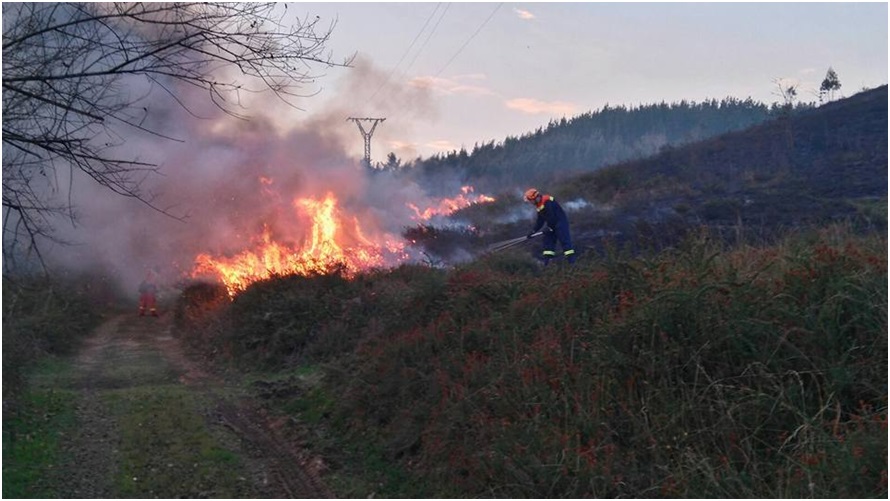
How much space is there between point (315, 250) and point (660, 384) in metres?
13.7

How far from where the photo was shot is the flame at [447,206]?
86.4 ft

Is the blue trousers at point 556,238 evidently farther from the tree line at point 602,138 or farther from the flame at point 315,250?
the tree line at point 602,138

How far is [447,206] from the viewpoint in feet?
108

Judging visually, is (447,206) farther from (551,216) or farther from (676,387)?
(676,387)

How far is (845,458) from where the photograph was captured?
4824mm

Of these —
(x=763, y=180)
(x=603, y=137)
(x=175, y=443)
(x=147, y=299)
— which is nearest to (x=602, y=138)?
(x=603, y=137)

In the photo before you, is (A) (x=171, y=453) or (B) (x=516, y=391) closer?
(B) (x=516, y=391)

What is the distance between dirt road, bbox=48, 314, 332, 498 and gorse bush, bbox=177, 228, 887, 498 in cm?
110

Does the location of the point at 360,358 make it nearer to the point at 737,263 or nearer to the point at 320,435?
the point at 320,435

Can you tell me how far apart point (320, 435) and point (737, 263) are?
491 centimetres

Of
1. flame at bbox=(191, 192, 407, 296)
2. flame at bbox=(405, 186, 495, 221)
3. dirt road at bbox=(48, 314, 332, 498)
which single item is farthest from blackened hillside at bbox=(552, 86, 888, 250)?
dirt road at bbox=(48, 314, 332, 498)

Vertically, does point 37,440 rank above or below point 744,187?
below

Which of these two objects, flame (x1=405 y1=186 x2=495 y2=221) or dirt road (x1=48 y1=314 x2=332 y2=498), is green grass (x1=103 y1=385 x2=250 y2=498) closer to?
dirt road (x1=48 y1=314 x2=332 y2=498)

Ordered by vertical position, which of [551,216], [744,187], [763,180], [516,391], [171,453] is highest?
[551,216]
